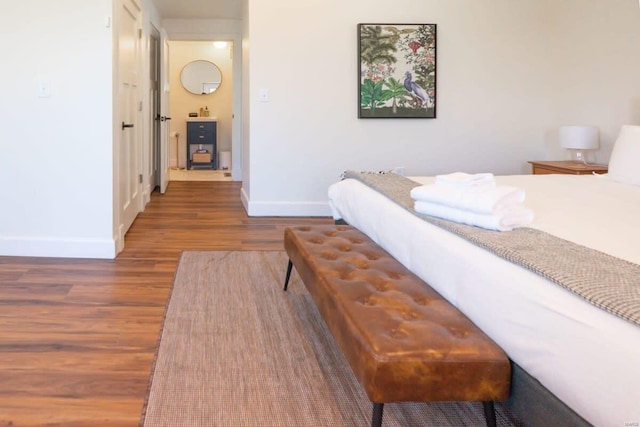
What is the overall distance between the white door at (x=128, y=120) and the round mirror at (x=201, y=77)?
4.99 m

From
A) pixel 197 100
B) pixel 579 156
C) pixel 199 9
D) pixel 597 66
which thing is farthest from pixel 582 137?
pixel 197 100

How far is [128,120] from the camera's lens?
5.03 m

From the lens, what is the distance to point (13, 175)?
156 inches

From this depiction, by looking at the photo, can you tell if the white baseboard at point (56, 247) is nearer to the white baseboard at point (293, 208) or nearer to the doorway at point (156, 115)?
the white baseboard at point (293, 208)

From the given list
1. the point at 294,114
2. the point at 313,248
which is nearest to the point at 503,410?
the point at 313,248

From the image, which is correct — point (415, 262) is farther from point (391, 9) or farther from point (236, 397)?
point (391, 9)

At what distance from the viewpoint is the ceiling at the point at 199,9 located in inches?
278

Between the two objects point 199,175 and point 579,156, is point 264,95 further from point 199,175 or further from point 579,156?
point 199,175

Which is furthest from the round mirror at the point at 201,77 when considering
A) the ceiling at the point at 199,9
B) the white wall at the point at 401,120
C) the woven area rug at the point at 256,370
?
the woven area rug at the point at 256,370

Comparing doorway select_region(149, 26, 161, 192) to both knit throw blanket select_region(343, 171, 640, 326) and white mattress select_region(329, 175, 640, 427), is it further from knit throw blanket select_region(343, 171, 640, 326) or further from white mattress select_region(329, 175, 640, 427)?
knit throw blanket select_region(343, 171, 640, 326)

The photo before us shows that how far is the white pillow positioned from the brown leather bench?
74.6 inches

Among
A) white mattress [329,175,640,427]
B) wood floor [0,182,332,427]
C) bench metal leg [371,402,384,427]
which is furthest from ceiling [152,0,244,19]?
bench metal leg [371,402,384,427]

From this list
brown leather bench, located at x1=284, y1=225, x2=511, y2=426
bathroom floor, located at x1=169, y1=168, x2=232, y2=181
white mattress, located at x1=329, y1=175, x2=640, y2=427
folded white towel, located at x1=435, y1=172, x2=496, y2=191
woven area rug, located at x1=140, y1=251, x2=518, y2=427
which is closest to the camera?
white mattress, located at x1=329, y1=175, x2=640, y2=427

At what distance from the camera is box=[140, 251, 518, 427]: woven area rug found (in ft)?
6.53
